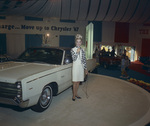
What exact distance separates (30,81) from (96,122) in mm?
1716

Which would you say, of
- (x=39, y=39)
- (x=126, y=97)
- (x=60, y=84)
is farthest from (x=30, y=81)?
(x=39, y=39)

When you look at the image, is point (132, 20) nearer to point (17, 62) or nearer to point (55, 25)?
point (55, 25)

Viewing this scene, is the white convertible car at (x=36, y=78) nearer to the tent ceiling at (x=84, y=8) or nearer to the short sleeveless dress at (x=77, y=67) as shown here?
the short sleeveless dress at (x=77, y=67)

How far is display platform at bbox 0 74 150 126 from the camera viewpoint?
3.56 m

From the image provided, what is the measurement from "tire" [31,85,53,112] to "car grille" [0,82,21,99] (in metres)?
0.73

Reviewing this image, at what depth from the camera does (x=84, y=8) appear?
40.9 feet

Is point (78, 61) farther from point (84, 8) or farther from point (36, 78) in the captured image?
point (84, 8)

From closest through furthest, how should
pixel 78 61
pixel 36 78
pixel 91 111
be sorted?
pixel 36 78 < pixel 91 111 < pixel 78 61

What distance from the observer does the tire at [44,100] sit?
154 inches

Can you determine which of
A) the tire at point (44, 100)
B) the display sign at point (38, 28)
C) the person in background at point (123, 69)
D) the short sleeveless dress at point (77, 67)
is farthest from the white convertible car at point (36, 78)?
the display sign at point (38, 28)

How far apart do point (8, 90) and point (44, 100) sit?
1089 millimetres

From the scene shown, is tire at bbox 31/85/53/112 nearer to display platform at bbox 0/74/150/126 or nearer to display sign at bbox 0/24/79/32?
display platform at bbox 0/74/150/126

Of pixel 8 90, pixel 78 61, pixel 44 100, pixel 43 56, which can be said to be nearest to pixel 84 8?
pixel 43 56

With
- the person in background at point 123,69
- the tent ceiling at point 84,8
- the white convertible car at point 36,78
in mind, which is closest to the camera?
the white convertible car at point 36,78
